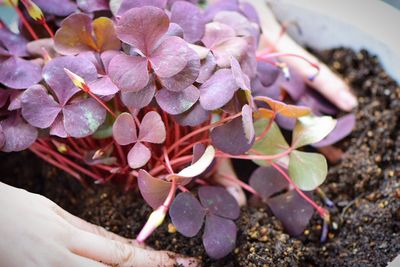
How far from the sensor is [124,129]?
84cm

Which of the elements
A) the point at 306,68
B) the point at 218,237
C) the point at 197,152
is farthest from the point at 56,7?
the point at 306,68

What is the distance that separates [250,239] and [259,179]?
14 cm

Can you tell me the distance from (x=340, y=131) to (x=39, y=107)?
682mm

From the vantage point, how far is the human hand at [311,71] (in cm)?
129

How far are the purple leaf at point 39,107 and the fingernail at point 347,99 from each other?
723 mm

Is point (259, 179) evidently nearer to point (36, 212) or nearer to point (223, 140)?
point (223, 140)

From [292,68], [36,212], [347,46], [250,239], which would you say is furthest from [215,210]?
[347,46]

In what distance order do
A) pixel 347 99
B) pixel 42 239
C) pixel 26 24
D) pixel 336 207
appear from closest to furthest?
1. pixel 42 239
2. pixel 26 24
3. pixel 336 207
4. pixel 347 99

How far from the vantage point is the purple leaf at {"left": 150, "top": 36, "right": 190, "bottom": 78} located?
801 mm

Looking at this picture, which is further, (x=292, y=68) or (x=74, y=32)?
(x=292, y=68)

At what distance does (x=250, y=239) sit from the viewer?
0.97m

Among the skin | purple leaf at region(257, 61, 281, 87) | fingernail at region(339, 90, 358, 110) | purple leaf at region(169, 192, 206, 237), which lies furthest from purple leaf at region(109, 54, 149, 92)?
fingernail at region(339, 90, 358, 110)

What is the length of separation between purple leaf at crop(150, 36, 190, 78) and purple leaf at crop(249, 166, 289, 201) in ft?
1.15

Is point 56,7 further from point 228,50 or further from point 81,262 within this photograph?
point 81,262
